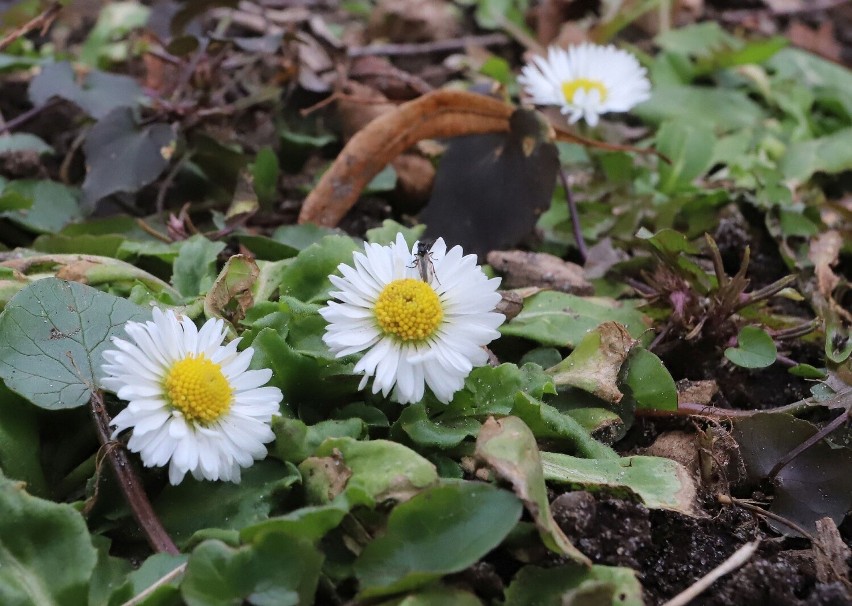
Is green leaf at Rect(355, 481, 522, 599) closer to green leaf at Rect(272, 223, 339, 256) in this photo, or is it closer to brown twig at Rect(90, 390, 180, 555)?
brown twig at Rect(90, 390, 180, 555)

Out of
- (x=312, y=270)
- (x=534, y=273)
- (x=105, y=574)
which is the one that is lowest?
(x=105, y=574)

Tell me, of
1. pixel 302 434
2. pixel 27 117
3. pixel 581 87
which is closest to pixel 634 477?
pixel 302 434

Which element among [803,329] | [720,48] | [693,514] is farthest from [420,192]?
[720,48]

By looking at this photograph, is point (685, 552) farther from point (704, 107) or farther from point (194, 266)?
point (704, 107)

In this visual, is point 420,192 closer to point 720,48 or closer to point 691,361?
point 691,361

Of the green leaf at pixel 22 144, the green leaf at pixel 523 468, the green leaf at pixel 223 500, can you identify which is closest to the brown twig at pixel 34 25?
the green leaf at pixel 22 144

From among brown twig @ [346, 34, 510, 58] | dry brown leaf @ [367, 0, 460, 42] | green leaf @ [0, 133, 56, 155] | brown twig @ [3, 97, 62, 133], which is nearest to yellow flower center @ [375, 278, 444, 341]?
green leaf @ [0, 133, 56, 155]

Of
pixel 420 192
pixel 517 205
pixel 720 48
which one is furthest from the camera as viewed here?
pixel 720 48
